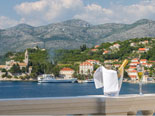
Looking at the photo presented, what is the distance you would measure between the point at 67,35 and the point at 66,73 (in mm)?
66560

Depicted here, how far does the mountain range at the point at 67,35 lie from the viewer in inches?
4811

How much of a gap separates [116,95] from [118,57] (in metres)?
90.6

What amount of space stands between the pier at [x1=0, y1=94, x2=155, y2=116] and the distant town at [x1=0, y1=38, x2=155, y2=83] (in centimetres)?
7039

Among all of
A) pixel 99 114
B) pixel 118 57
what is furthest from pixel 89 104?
pixel 118 57

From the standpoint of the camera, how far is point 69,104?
8.22 feet

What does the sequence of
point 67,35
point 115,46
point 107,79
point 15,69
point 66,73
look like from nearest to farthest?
point 107,79 → point 66,73 → point 15,69 → point 115,46 → point 67,35

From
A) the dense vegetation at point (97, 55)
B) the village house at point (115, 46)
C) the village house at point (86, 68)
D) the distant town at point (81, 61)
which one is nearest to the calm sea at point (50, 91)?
the distant town at point (81, 61)

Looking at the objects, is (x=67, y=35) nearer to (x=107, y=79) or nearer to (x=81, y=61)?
(x=81, y=61)

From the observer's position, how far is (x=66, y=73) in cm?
7912

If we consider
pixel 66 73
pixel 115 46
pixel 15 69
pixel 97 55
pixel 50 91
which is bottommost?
pixel 50 91

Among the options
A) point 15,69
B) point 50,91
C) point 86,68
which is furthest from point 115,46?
point 50,91

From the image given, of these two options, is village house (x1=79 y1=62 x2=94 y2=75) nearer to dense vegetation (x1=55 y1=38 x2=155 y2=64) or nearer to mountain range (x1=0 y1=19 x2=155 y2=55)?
dense vegetation (x1=55 y1=38 x2=155 y2=64)

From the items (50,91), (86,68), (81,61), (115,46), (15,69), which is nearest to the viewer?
(50,91)

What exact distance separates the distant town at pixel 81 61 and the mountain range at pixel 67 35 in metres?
15.5
